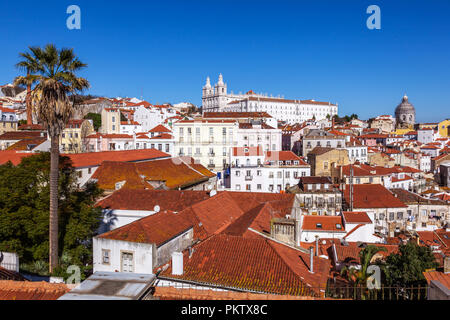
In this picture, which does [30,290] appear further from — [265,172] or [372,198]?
[265,172]

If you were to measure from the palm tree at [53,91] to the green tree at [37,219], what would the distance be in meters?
2.70

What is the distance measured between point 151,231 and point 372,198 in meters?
30.6

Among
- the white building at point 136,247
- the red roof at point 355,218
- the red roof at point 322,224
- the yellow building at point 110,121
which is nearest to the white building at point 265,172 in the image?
the red roof at point 322,224

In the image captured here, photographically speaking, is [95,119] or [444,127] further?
[444,127]

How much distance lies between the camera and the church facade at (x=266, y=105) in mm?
132012

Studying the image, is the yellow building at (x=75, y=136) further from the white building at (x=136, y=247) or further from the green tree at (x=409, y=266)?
the green tree at (x=409, y=266)

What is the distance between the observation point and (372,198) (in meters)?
37.4

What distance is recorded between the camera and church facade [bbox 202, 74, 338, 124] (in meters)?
132

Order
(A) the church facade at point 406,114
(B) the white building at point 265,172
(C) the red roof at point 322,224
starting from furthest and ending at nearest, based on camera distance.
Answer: (A) the church facade at point 406,114 → (B) the white building at point 265,172 → (C) the red roof at point 322,224

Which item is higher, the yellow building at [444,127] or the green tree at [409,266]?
the yellow building at [444,127]

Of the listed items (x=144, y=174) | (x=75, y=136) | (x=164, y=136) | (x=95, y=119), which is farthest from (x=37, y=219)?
(x=95, y=119)

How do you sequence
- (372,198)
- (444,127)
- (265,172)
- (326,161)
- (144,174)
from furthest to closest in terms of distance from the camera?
(444,127) → (326,161) → (265,172) → (372,198) → (144,174)

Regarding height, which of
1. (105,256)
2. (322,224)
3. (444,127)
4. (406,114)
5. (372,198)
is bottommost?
(322,224)
